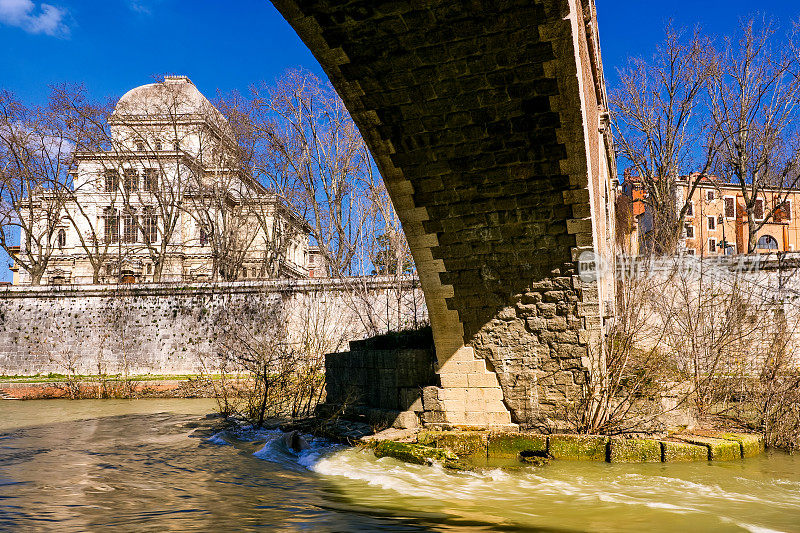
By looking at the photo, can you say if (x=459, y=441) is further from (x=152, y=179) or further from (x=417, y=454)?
(x=152, y=179)

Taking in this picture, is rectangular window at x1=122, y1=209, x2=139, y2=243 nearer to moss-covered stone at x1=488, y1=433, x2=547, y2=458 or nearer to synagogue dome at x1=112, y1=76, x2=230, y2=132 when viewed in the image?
synagogue dome at x1=112, y1=76, x2=230, y2=132

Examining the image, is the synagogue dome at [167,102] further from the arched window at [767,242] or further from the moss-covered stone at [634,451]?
the arched window at [767,242]

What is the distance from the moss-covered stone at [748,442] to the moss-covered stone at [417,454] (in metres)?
3.12

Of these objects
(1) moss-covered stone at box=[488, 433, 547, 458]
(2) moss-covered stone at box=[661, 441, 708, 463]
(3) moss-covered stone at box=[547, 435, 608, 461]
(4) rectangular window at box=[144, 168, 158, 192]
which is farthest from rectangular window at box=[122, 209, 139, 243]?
(2) moss-covered stone at box=[661, 441, 708, 463]

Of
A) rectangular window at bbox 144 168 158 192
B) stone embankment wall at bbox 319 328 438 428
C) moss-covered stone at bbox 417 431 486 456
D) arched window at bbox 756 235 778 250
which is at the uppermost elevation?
rectangular window at bbox 144 168 158 192

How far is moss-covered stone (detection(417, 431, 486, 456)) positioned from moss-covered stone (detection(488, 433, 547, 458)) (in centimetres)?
12

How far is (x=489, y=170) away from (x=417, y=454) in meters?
3.29

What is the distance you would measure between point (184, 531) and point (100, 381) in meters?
15.5

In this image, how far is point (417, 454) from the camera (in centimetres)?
740

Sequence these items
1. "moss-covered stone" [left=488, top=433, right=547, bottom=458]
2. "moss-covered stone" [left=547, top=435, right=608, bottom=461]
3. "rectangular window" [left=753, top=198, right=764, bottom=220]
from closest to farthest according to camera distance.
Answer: "moss-covered stone" [left=547, top=435, right=608, bottom=461]
"moss-covered stone" [left=488, top=433, right=547, bottom=458]
"rectangular window" [left=753, top=198, right=764, bottom=220]

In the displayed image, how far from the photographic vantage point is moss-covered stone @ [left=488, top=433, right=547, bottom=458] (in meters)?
7.46

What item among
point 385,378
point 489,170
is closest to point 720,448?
point 489,170

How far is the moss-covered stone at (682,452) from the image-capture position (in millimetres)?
7078

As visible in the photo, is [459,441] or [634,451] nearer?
[634,451]
